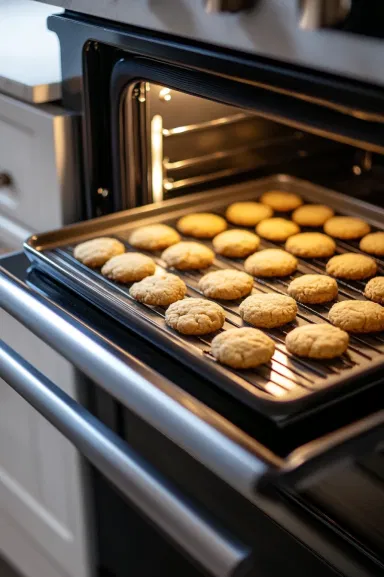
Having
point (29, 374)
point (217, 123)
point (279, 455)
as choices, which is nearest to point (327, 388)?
point (279, 455)

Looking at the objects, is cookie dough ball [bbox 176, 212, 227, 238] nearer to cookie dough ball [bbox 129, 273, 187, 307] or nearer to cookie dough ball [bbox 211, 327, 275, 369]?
cookie dough ball [bbox 129, 273, 187, 307]

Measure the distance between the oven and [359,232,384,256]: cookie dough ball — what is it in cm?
2

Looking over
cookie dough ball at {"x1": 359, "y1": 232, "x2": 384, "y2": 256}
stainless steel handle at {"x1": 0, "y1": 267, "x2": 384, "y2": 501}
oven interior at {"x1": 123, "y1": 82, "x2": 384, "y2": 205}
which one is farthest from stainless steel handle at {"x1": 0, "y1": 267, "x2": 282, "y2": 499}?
cookie dough ball at {"x1": 359, "y1": 232, "x2": 384, "y2": 256}

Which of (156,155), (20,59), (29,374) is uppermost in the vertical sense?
(20,59)

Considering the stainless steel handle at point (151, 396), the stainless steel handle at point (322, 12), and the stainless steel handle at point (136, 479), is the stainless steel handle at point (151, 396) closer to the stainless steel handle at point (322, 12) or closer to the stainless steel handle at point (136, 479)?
the stainless steel handle at point (136, 479)

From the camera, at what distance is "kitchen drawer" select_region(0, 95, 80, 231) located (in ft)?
4.10

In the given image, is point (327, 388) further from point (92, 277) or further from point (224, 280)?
point (92, 277)

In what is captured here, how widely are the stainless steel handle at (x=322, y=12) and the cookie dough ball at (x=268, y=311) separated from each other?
360 mm

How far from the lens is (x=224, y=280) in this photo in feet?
3.62

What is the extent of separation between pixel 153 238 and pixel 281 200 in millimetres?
278

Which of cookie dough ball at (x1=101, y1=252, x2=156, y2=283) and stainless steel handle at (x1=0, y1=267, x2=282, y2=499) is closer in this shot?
stainless steel handle at (x1=0, y1=267, x2=282, y2=499)

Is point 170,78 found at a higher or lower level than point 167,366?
higher

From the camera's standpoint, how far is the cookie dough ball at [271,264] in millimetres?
1158

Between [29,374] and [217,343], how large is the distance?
26 cm
